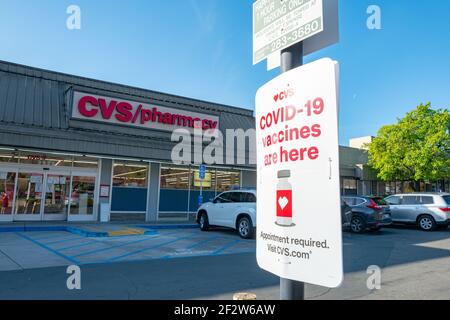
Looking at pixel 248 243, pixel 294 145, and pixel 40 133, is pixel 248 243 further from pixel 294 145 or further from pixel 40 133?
pixel 294 145

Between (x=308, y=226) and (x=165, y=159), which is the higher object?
(x=165, y=159)

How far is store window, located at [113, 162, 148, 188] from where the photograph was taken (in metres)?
16.6

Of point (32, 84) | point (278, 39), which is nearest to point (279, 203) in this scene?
point (278, 39)

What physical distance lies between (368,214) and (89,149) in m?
12.5

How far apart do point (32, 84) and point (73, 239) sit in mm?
7234

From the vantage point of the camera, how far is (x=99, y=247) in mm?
9914

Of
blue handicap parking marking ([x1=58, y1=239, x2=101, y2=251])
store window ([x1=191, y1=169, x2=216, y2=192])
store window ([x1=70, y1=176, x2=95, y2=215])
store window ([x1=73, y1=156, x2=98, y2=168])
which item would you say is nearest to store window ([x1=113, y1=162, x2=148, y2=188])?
store window ([x1=73, y1=156, x2=98, y2=168])

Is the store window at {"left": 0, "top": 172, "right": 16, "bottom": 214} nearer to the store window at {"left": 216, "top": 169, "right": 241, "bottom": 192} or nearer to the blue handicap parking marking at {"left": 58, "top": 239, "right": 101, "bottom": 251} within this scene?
the blue handicap parking marking at {"left": 58, "top": 239, "right": 101, "bottom": 251}

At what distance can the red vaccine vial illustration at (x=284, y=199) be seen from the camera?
6.07ft

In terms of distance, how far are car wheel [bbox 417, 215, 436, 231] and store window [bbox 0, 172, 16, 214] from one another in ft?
62.3

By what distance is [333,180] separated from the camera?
1633 millimetres

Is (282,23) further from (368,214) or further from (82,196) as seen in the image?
(82,196)

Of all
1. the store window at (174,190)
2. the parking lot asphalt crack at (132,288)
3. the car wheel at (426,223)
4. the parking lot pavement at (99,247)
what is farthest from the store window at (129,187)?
the car wheel at (426,223)

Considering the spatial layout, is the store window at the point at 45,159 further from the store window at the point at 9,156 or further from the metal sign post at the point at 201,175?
the metal sign post at the point at 201,175
